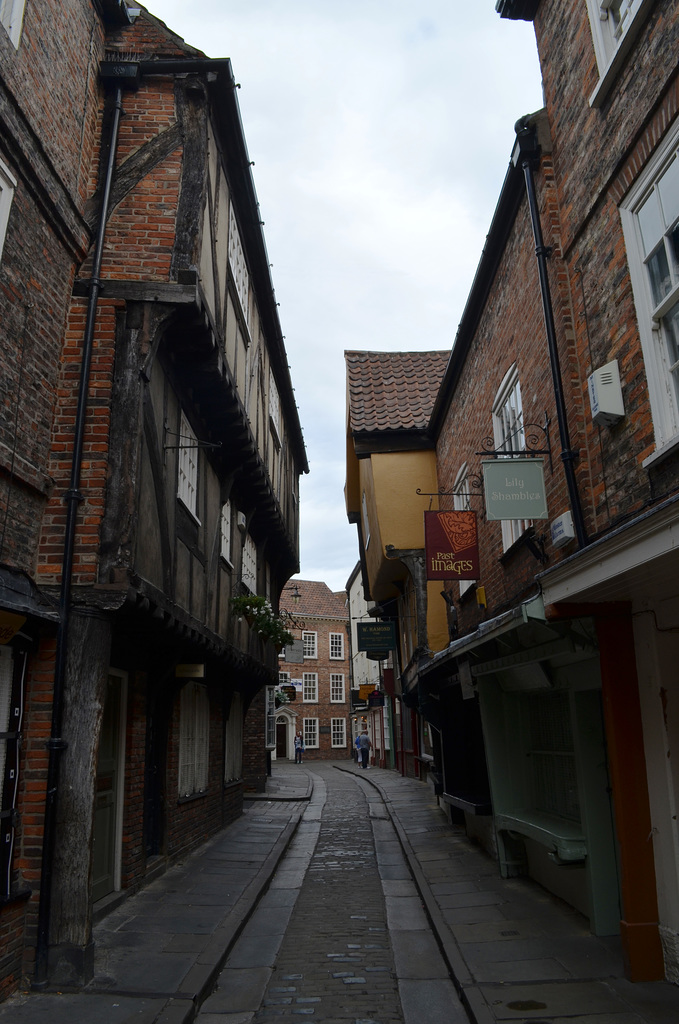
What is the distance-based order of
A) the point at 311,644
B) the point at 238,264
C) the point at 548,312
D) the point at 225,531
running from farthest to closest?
the point at 311,644 < the point at 225,531 < the point at 238,264 < the point at 548,312

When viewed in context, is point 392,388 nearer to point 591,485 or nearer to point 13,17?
point 591,485

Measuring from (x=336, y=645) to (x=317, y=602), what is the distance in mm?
3021

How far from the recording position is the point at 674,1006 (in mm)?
4605

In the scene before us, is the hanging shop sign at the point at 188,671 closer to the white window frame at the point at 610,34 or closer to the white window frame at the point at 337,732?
the white window frame at the point at 610,34

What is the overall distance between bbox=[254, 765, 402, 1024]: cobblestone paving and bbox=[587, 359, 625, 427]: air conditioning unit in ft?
14.3

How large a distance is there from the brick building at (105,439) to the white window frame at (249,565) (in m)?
2.61

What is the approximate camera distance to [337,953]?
6168mm

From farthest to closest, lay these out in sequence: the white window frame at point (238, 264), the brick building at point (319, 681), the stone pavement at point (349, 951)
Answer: the brick building at point (319, 681) → the white window frame at point (238, 264) → the stone pavement at point (349, 951)

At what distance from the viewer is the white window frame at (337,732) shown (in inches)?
1762

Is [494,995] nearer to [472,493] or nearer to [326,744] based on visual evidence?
[472,493]

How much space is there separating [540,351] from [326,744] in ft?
131

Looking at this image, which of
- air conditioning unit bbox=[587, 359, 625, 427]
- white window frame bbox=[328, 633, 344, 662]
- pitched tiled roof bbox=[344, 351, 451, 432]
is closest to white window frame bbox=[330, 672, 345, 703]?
white window frame bbox=[328, 633, 344, 662]

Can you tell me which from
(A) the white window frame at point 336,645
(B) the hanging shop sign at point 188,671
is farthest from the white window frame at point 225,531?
(A) the white window frame at point 336,645

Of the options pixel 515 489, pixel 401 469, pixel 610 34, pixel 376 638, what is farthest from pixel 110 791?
pixel 376 638
